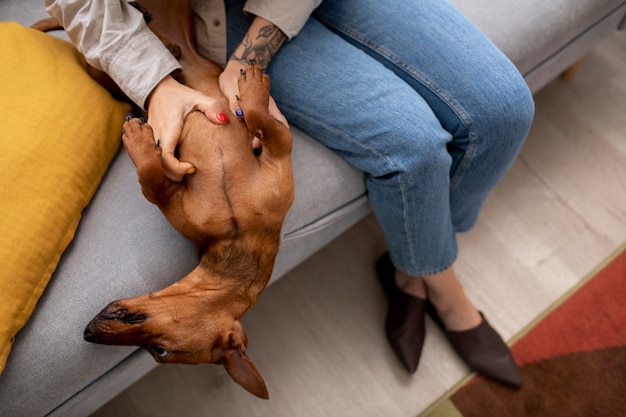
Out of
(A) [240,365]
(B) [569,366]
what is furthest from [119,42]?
(B) [569,366]

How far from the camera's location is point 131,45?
1322mm

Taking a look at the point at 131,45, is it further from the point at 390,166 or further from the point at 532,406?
the point at 532,406

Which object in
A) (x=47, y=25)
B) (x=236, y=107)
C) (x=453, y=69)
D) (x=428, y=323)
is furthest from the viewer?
(x=428, y=323)

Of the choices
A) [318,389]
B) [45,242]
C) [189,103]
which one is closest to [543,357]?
[318,389]

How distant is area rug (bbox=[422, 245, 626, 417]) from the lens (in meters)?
1.83

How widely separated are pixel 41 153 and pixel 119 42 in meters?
0.34

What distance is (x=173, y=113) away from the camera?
1.31 m

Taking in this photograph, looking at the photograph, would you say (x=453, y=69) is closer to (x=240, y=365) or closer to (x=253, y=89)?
(x=253, y=89)

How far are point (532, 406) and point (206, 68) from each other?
1575 mm

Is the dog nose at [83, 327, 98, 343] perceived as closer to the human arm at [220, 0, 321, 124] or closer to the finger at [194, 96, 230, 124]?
the finger at [194, 96, 230, 124]

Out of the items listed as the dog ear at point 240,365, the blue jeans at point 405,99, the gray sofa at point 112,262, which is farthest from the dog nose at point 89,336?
the blue jeans at point 405,99

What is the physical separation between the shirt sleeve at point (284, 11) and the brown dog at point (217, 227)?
0.59 feet

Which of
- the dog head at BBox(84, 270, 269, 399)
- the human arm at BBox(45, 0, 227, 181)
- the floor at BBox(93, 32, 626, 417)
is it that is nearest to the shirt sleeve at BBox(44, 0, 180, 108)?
the human arm at BBox(45, 0, 227, 181)

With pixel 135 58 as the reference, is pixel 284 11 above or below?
above
